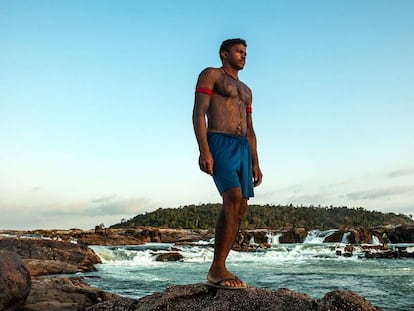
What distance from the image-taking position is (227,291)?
177 inches

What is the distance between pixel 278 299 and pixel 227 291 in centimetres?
48

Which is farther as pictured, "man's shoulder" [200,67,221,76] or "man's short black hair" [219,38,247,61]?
"man's short black hair" [219,38,247,61]

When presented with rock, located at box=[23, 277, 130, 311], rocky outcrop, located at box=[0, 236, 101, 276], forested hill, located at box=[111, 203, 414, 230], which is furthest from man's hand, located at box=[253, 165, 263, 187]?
forested hill, located at box=[111, 203, 414, 230]

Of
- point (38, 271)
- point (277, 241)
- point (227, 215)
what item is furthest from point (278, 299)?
point (277, 241)

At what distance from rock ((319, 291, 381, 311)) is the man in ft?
2.60

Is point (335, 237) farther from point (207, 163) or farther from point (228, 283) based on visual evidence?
point (207, 163)

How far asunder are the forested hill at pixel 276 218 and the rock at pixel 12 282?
266 feet

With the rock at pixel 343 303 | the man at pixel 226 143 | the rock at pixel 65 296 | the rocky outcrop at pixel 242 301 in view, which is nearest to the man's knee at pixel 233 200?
the man at pixel 226 143

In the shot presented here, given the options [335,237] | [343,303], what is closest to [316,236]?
[335,237]

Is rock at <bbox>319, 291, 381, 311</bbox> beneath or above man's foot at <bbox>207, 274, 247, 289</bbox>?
beneath

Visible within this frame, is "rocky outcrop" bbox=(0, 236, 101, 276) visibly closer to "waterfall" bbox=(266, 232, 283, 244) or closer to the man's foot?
the man's foot

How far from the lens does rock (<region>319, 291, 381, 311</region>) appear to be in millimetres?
4430

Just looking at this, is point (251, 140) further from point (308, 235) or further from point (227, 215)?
point (308, 235)

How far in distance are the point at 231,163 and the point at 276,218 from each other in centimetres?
9547
